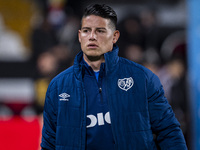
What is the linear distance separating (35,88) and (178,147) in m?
3.26

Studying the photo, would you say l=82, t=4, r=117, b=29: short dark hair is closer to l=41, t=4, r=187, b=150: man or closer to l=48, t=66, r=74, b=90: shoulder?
l=41, t=4, r=187, b=150: man

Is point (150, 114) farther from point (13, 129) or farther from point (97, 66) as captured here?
point (13, 129)

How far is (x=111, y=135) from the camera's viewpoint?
2205mm

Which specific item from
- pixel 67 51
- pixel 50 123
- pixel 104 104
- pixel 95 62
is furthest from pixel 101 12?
pixel 67 51

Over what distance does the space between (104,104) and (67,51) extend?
4142 mm

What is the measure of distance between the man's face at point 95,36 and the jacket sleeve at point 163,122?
35 cm

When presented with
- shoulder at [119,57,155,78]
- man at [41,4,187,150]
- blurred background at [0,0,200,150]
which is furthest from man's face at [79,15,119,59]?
blurred background at [0,0,200,150]

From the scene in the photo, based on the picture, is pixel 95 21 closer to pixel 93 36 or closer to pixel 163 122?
pixel 93 36

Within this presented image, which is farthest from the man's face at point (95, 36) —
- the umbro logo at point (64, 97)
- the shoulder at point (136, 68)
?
the umbro logo at point (64, 97)

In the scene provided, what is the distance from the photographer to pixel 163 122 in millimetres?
2256

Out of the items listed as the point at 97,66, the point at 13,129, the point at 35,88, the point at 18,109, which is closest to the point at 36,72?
the point at 35,88

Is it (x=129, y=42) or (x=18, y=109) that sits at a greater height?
(x=129, y=42)

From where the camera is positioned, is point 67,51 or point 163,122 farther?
point 67,51

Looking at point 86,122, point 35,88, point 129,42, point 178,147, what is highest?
point 129,42
